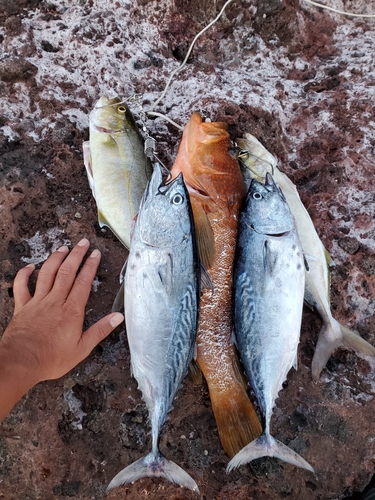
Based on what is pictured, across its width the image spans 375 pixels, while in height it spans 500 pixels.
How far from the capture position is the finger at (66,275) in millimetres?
2371

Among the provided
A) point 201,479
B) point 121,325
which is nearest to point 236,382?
point 201,479

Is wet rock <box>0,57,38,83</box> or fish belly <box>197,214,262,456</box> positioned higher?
wet rock <box>0,57,38,83</box>

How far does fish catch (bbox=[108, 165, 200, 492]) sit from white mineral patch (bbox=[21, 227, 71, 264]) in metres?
0.62

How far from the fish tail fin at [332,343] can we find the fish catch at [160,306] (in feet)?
2.76

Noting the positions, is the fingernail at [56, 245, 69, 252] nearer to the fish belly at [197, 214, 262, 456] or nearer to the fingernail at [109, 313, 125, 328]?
the fingernail at [109, 313, 125, 328]

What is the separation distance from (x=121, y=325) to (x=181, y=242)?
0.70 meters

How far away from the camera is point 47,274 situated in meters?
2.41

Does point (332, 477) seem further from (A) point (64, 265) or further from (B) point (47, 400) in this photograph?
(A) point (64, 265)

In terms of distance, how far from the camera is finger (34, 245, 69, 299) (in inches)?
93.9

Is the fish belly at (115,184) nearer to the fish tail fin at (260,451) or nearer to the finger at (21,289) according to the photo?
the finger at (21,289)

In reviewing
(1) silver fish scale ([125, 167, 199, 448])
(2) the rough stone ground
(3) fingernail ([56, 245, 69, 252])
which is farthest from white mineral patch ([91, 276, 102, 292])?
(1) silver fish scale ([125, 167, 199, 448])

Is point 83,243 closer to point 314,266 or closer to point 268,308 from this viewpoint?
point 268,308

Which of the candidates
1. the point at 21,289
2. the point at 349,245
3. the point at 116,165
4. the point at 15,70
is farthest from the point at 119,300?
the point at 15,70

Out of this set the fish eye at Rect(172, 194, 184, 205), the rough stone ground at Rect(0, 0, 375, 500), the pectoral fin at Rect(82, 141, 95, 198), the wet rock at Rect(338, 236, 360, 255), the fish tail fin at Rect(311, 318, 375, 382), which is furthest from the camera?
the wet rock at Rect(338, 236, 360, 255)
